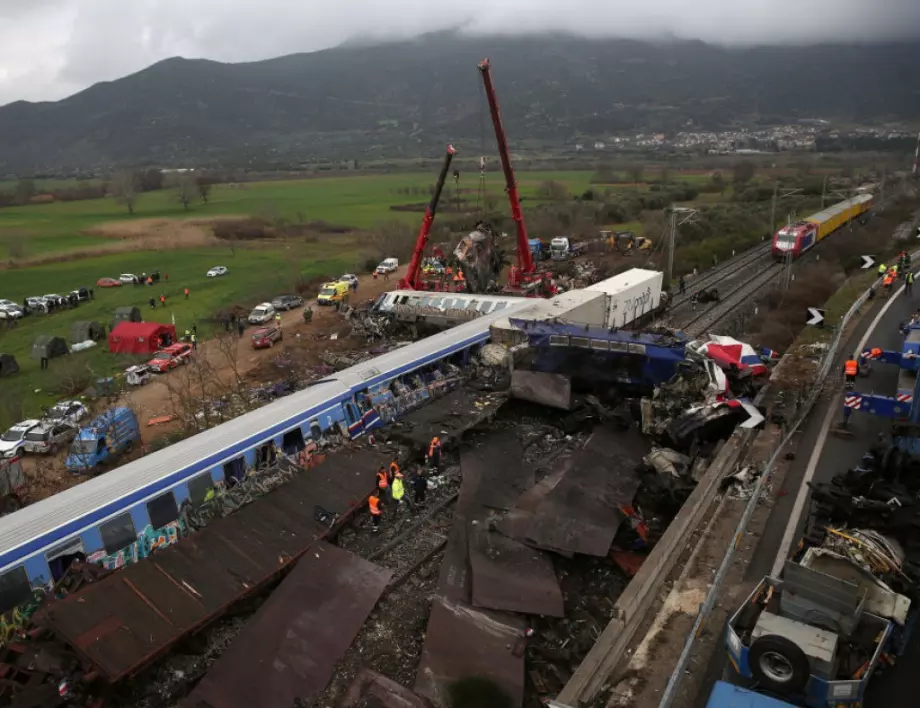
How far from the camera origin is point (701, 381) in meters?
20.4

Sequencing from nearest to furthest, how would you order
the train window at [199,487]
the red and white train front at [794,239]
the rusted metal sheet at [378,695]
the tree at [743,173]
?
the rusted metal sheet at [378,695] < the train window at [199,487] < the red and white train front at [794,239] < the tree at [743,173]

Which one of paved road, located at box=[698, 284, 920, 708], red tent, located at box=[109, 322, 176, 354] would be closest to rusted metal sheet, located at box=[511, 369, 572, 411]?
paved road, located at box=[698, 284, 920, 708]

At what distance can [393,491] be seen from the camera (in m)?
16.1

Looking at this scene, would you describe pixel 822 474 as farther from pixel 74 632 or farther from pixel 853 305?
pixel 853 305

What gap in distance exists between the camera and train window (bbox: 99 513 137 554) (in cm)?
1268

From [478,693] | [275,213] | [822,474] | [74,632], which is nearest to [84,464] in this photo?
[74,632]

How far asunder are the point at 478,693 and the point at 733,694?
4.13 meters

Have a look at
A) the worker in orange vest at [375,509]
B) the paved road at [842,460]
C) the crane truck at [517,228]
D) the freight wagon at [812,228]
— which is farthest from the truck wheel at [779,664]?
the freight wagon at [812,228]

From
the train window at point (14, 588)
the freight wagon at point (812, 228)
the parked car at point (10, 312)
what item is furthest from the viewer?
the parked car at point (10, 312)

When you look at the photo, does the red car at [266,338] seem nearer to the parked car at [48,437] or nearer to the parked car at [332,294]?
the parked car at [332,294]

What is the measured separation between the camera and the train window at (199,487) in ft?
47.1

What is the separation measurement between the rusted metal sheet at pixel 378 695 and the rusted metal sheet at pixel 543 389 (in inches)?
457

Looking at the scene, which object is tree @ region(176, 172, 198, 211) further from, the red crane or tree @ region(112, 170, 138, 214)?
the red crane

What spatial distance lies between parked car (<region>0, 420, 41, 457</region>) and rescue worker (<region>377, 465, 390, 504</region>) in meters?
16.1
